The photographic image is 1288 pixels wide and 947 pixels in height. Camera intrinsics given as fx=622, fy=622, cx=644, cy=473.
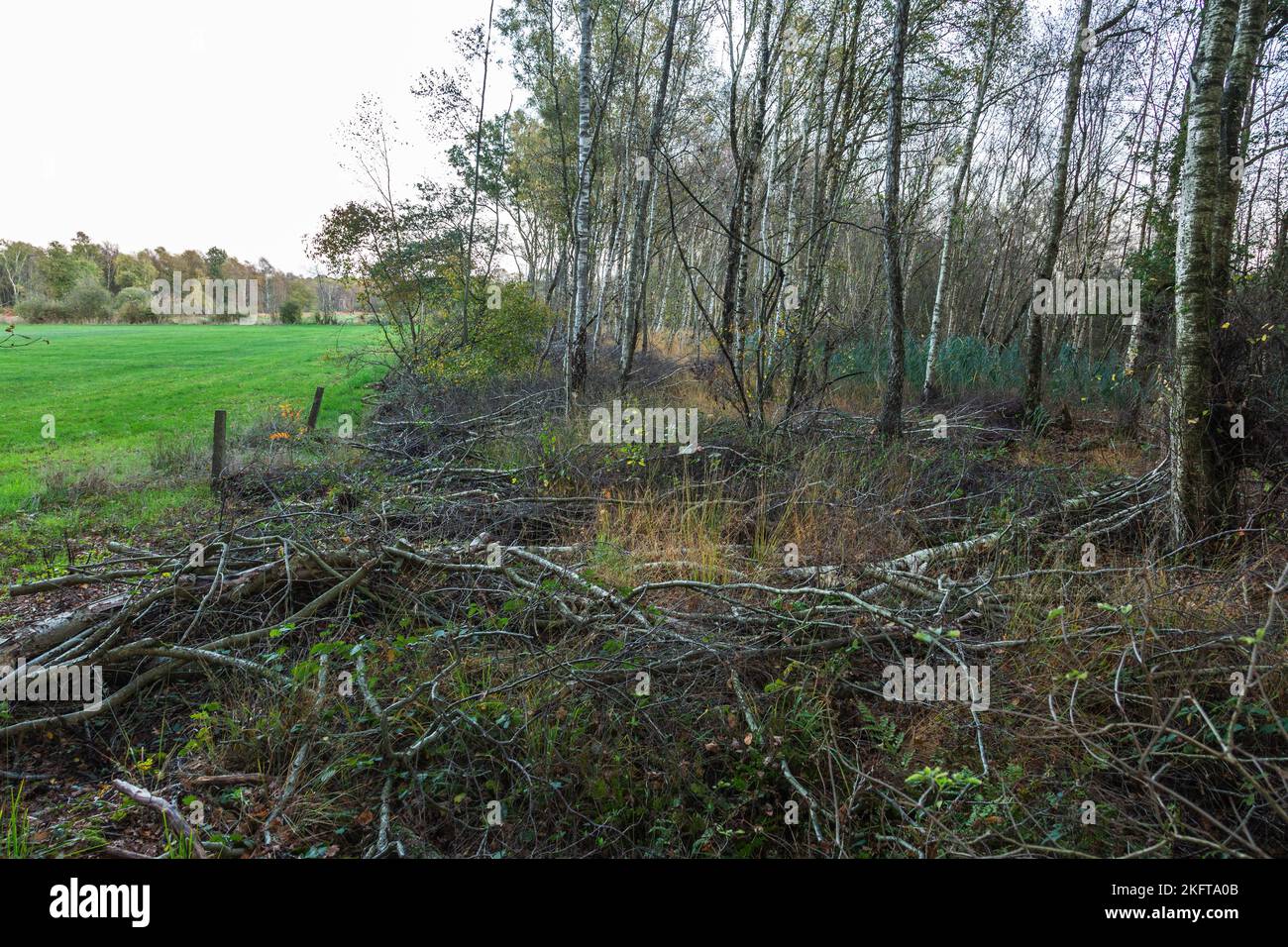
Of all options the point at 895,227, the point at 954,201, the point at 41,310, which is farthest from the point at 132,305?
the point at 895,227

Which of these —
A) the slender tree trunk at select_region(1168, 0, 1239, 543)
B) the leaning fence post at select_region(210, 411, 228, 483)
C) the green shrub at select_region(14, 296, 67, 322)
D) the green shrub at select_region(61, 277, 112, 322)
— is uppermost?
the green shrub at select_region(61, 277, 112, 322)

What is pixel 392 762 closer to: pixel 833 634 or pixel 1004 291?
pixel 833 634

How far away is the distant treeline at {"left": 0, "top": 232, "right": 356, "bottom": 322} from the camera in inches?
1436

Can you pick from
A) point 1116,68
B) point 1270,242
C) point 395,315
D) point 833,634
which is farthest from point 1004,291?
point 833,634

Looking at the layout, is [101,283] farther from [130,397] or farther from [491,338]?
[491,338]

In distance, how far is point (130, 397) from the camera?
15.8 metres

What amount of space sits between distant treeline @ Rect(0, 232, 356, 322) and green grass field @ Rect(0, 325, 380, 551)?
13.5ft

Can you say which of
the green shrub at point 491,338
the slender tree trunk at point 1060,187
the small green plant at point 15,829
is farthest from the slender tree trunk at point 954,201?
the small green plant at point 15,829

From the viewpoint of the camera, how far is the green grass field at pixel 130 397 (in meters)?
8.68

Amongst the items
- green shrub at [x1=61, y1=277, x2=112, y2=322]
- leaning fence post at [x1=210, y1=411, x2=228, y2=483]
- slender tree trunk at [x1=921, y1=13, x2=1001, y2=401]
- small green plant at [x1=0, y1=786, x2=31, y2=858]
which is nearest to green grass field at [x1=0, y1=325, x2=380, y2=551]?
leaning fence post at [x1=210, y1=411, x2=228, y2=483]

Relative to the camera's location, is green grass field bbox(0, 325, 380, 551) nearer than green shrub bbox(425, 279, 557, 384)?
Yes

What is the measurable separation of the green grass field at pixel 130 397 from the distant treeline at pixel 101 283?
4.12 metres

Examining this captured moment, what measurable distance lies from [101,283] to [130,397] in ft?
139

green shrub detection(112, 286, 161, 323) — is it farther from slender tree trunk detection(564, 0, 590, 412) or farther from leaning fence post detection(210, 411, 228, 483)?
slender tree trunk detection(564, 0, 590, 412)
